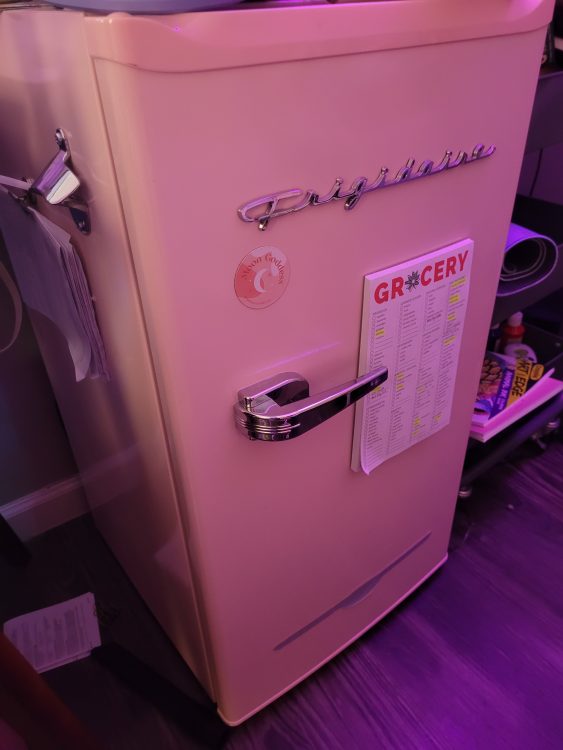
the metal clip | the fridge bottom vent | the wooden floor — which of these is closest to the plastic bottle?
the wooden floor

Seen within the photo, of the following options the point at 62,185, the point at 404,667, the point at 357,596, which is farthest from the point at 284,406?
the point at 404,667

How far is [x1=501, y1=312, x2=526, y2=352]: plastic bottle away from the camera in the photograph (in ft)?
4.16

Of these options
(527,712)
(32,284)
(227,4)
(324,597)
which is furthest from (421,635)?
(227,4)

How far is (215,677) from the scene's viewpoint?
867mm

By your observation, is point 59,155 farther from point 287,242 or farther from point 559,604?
point 559,604

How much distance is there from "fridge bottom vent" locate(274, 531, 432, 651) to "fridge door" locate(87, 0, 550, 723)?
0.08 ft

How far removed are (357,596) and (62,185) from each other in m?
0.78

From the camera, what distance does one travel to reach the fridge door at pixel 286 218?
44 centimetres

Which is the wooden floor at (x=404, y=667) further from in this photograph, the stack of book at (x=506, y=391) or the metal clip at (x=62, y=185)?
the metal clip at (x=62, y=185)

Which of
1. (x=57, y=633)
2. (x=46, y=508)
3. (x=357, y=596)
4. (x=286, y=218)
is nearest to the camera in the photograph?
(x=286, y=218)

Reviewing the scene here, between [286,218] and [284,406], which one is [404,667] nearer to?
[284,406]

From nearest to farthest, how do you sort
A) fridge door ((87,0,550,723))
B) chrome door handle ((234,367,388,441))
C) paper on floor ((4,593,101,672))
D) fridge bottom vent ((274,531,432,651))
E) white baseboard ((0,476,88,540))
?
fridge door ((87,0,550,723)) < chrome door handle ((234,367,388,441)) < fridge bottom vent ((274,531,432,651)) < paper on floor ((4,593,101,672)) < white baseboard ((0,476,88,540))

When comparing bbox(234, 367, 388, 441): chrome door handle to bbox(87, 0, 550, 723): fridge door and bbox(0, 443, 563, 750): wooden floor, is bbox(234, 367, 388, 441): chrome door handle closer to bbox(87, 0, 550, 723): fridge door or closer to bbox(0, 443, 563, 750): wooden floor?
bbox(87, 0, 550, 723): fridge door

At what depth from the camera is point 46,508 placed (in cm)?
127
